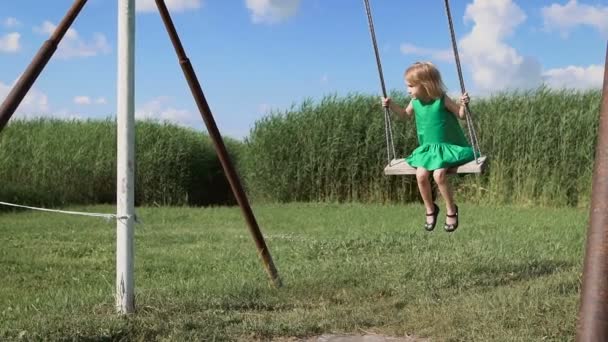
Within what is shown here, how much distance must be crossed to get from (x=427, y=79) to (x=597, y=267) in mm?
4136

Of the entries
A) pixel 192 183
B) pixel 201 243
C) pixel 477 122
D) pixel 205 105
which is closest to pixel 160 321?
pixel 205 105

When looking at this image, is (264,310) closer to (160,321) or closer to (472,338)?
(160,321)

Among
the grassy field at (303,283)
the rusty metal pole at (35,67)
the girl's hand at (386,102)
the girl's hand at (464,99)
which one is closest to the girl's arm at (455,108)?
the girl's hand at (464,99)

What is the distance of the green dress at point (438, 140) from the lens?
580cm

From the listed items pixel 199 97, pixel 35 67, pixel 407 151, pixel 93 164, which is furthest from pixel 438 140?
pixel 93 164

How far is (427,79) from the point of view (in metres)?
6.00

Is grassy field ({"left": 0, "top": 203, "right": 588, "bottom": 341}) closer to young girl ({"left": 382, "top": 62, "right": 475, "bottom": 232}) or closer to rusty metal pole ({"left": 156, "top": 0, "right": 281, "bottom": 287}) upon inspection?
young girl ({"left": 382, "top": 62, "right": 475, "bottom": 232})

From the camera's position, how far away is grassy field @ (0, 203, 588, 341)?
451 centimetres

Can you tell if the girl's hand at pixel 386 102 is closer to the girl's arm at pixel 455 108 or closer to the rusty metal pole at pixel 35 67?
the girl's arm at pixel 455 108

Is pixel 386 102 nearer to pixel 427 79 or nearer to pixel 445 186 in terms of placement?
pixel 427 79

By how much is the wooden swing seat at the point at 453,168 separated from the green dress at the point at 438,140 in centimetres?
8

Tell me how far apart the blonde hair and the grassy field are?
159 centimetres

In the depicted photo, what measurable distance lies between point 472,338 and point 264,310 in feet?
4.95

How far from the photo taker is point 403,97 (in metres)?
18.9
